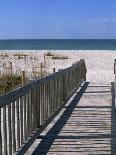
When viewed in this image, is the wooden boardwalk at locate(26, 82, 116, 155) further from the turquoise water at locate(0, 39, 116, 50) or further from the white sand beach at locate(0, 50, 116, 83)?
the turquoise water at locate(0, 39, 116, 50)

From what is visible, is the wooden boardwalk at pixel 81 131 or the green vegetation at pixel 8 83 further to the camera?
the green vegetation at pixel 8 83

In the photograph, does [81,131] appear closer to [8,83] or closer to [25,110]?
[25,110]

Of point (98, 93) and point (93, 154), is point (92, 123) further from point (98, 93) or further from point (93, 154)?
point (98, 93)

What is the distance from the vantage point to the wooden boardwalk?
21.7ft

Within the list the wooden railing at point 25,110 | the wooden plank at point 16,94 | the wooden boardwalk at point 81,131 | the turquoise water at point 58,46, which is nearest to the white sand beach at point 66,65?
the wooden boardwalk at point 81,131

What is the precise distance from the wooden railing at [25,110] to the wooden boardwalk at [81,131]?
25 cm

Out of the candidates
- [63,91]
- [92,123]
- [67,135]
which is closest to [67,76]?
[63,91]

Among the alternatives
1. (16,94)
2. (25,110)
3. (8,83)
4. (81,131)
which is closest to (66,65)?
(8,83)

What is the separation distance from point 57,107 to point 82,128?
5.43ft

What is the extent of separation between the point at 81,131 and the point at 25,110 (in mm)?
1932

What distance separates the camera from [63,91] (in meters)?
11.0

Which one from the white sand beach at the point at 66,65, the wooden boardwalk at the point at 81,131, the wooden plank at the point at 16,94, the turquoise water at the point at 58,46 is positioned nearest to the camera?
the wooden plank at the point at 16,94

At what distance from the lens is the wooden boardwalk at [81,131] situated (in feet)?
21.7

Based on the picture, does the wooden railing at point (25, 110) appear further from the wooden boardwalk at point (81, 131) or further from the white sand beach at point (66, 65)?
the white sand beach at point (66, 65)
